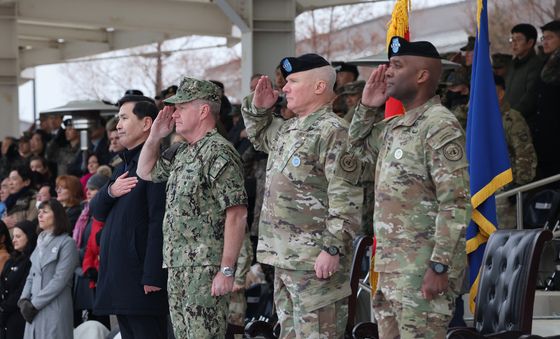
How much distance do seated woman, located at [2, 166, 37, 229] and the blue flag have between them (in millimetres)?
6374

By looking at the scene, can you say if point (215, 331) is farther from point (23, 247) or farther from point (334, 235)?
point (23, 247)

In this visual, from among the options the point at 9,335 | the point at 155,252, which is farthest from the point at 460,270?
the point at 9,335

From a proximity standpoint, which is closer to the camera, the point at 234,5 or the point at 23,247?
the point at 23,247

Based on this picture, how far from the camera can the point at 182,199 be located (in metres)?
6.53

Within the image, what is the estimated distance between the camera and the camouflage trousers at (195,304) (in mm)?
6402

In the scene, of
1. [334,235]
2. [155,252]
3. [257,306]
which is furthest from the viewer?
[257,306]

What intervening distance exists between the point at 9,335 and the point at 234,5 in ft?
21.6

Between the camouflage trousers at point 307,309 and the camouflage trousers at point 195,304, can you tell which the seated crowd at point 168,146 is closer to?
the camouflage trousers at point 195,304

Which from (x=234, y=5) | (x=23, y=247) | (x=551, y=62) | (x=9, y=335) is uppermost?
(x=234, y=5)

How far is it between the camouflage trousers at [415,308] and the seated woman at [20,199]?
8090 millimetres

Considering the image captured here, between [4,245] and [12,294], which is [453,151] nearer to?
[12,294]

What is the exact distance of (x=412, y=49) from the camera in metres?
5.54

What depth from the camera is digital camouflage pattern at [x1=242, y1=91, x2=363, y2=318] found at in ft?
19.5

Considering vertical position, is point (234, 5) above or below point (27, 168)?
above
